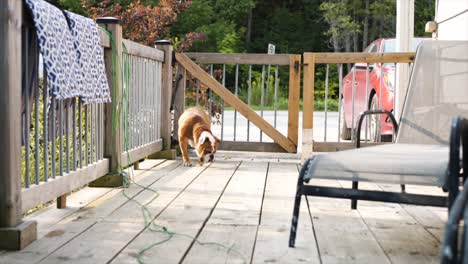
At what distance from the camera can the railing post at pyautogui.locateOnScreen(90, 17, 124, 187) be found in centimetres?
420

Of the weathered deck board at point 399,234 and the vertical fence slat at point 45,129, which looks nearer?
the weathered deck board at point 399,234

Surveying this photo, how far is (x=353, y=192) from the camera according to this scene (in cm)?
254

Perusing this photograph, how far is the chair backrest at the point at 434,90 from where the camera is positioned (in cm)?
358

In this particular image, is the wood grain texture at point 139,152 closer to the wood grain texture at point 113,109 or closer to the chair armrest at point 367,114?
the wood grain texture at point 113,109

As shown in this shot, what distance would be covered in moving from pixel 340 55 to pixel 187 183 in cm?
208

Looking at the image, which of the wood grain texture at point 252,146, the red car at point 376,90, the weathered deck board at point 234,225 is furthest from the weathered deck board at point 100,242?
the red car at point 376,90

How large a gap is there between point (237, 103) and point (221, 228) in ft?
10.5

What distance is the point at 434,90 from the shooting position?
3670 mm

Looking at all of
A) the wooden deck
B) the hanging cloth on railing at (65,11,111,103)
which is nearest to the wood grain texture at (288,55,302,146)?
the wooden deck

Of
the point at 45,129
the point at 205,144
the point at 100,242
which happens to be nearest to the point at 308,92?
the point at 205,144

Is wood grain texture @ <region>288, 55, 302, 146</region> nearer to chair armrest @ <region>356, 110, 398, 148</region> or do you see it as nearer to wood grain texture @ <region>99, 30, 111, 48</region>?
wood grain texture @ <region>99, 30, 111, 48</region>

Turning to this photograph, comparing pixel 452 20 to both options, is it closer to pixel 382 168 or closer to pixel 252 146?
pixel 252 146

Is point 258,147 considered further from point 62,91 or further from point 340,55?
point 62,91

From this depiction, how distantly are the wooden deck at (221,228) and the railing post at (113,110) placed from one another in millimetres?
116
